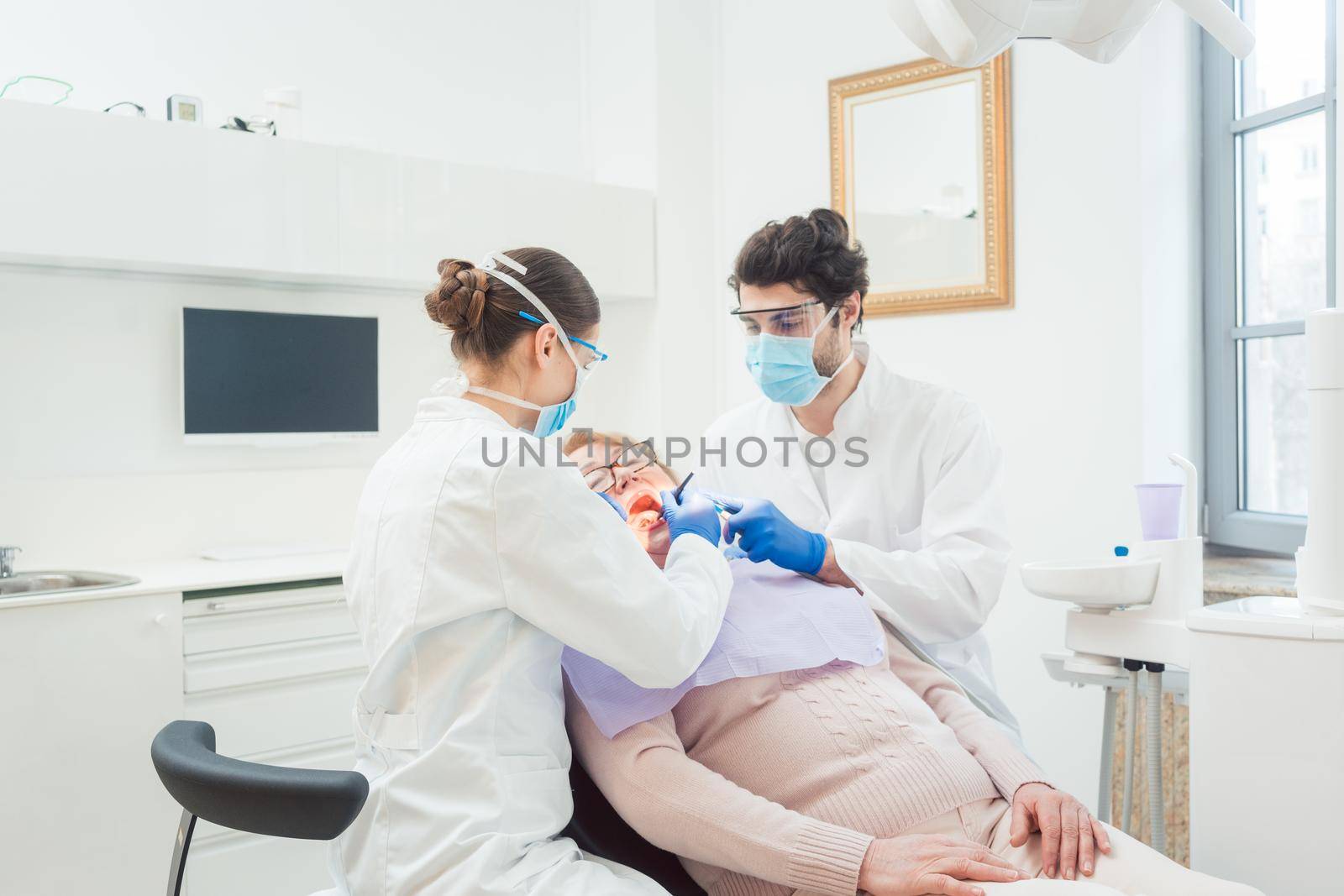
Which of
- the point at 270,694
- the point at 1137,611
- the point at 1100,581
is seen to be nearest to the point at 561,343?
the point at 1100,581

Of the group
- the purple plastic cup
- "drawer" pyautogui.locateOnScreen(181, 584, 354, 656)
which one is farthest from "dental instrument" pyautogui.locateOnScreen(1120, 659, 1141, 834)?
"drawer" pyautogui.locateOnScreen(181, 584, 354, 656)

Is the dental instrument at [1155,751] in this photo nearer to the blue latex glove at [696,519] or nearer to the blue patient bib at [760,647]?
the blue patient bib at [760,647]

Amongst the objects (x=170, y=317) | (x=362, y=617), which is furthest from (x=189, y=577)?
(x=362, y=617)

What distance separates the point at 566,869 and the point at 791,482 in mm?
1026

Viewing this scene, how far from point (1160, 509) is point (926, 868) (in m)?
1.06

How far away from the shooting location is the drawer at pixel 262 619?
106 inches

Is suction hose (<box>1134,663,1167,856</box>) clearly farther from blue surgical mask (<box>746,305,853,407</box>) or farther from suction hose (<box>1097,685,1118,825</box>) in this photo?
blue surgical mask (<box>746,305,853,407</box>)

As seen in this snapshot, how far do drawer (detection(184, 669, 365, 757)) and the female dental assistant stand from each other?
1545 mm

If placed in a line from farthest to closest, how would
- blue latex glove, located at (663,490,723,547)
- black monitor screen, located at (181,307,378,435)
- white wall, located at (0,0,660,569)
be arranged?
black monitor screen, located at (181,307,378,435) < white wall, located at (0,0,660,569) < blue latex glove, located at (663,490,723,547)

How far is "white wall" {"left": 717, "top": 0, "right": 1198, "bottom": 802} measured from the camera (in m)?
2.86

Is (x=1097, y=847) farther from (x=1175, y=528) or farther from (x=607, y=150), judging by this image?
(x=607, y=150)

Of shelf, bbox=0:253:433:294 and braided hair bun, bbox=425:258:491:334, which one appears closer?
braided hair bun, bbox=425:258:491:334

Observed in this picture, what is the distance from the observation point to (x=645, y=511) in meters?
1.81

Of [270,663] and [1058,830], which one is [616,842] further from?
[270,663]
